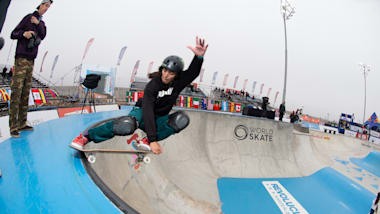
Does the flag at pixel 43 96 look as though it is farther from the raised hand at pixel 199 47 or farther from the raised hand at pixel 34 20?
the raised hand at pixel 199 47

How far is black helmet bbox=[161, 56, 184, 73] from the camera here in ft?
6.19

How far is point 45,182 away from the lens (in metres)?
1.65

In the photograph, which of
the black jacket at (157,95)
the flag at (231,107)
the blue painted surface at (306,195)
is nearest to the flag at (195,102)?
the flag at (231,107)

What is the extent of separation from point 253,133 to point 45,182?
8540 millimetres

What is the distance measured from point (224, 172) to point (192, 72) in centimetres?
592

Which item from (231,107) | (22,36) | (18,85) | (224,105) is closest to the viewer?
(22,36)

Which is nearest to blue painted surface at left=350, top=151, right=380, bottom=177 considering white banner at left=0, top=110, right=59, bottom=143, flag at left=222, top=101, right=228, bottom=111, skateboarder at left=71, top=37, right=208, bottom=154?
flag at left=222, top=101, right=228, bottom=111

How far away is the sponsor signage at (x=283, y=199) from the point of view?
5.12m

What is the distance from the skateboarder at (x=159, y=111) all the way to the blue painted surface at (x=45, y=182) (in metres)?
0.37

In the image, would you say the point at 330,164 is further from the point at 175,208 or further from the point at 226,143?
the point at 175,208

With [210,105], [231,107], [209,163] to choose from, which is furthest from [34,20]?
[231,107]

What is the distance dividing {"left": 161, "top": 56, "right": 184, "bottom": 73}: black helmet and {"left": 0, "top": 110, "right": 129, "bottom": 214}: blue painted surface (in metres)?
1.46

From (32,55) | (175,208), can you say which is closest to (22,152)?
(32,55)

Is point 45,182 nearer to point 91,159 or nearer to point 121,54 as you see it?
point 91,159
